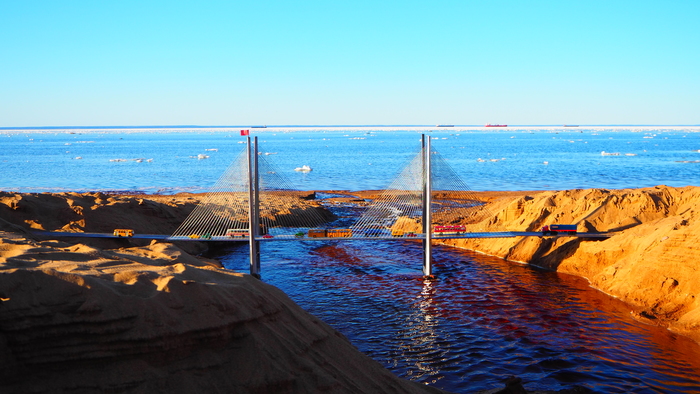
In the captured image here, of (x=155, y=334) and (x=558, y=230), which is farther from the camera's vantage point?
(x=558, y=230)

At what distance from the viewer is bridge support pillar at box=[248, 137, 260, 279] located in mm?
21250

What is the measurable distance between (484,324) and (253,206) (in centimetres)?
1052

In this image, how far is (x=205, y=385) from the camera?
723 cm

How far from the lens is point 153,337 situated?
23.6ft

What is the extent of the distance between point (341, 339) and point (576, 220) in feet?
66.6

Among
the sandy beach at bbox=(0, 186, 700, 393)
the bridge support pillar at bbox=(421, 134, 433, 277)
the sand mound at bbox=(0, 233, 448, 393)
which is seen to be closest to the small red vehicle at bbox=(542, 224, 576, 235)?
the bridge support pillar at bbox=(421, 134, 433, 277)

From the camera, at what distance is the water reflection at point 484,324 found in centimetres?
1271

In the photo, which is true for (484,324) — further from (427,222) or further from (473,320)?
(427,222)

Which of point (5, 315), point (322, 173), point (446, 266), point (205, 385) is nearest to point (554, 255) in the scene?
point (446, 266)

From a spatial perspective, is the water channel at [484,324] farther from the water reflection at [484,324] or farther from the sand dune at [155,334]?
the sand dune at [155,334]

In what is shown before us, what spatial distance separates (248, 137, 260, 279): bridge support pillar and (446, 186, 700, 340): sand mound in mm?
12320

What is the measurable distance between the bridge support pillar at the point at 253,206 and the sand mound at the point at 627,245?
12.3m

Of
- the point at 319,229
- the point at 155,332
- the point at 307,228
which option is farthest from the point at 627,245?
the point at 155,332

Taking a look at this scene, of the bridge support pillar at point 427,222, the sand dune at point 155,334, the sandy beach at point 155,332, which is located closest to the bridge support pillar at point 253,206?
the bridge support pillar at point 427,222
